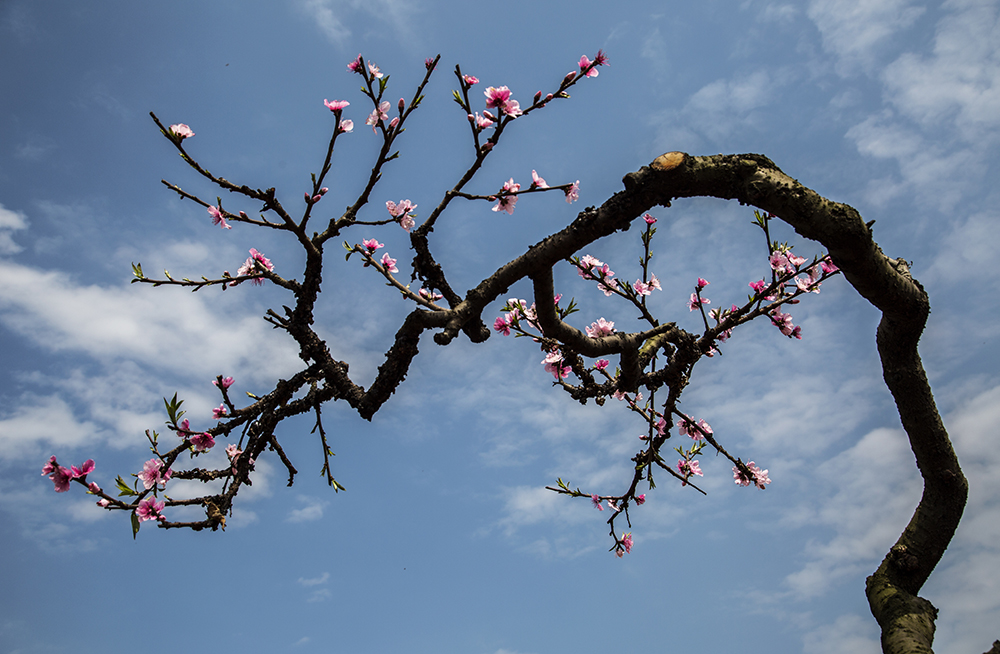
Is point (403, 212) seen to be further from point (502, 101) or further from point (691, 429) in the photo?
point (691, 429)

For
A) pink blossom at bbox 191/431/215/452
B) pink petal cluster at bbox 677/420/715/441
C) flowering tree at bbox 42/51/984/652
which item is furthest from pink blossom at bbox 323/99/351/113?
pink petal cluster at bbox 677/420/715/441

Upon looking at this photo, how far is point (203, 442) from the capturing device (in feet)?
10.6

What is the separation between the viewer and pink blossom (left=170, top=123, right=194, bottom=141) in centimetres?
285

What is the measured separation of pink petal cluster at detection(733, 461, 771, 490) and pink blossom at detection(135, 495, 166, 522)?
4135 millimetres

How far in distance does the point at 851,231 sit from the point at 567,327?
141 centimetres

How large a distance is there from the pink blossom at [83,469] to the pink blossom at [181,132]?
186 cm

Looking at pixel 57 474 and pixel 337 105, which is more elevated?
pixel 337 105

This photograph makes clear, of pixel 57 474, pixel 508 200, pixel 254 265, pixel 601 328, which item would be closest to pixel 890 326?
pixel 601 328

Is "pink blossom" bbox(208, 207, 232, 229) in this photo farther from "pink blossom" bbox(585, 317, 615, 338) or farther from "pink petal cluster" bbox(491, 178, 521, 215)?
"pink blossom" bbox(585, 317, 615, 338)

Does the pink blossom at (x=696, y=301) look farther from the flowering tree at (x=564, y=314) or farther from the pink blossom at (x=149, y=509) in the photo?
the pink blossom at (x=149, y=509)

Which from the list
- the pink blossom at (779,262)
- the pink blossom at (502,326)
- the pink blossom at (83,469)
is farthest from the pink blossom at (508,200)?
the pink blossom at (83,469)

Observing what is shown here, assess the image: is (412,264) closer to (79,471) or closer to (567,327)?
(567,327)

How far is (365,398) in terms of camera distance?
3020 millimetres

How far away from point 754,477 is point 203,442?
401 cm
